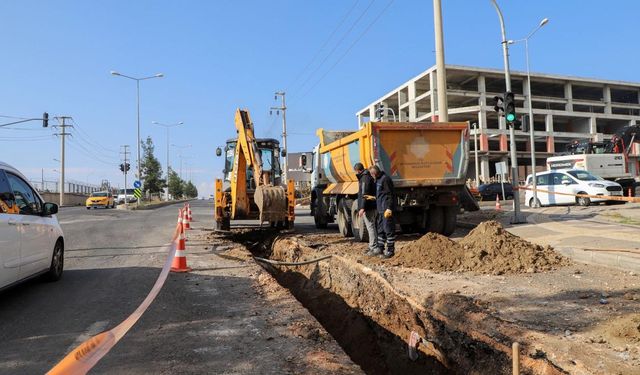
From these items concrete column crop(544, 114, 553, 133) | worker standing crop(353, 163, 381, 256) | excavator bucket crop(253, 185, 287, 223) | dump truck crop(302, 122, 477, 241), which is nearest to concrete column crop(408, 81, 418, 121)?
concrete column crop(544, 114, 553, 133)

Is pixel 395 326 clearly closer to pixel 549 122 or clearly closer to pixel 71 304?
pixel 71 304

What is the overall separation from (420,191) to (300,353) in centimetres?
751

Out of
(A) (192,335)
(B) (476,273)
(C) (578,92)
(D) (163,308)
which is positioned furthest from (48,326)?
(C) (578,92)

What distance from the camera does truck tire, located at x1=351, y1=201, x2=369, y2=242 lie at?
36.5 ft

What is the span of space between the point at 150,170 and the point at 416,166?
48455mm

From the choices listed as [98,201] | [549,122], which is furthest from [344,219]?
[549,122]

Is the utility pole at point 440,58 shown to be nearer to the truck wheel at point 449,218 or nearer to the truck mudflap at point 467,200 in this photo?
the truck mudflap at point 467,200

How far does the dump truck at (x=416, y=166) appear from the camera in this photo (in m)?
10.7

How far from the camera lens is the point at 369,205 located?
30.4 ft

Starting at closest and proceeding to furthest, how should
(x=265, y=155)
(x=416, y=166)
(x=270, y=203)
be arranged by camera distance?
(x=416, y=166), (x=270, y=203), (x=265, y=155)

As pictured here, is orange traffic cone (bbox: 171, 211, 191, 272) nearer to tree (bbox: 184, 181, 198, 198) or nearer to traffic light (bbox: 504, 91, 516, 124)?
traffic light (bbox: 504, 91, 516, 124)

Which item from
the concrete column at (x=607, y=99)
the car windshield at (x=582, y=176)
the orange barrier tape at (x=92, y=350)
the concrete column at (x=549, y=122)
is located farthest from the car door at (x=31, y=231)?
the concrete column at (x=607, y=99)

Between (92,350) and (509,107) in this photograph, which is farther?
(509,107)

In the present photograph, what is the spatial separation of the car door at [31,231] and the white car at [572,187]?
18.0 metres
